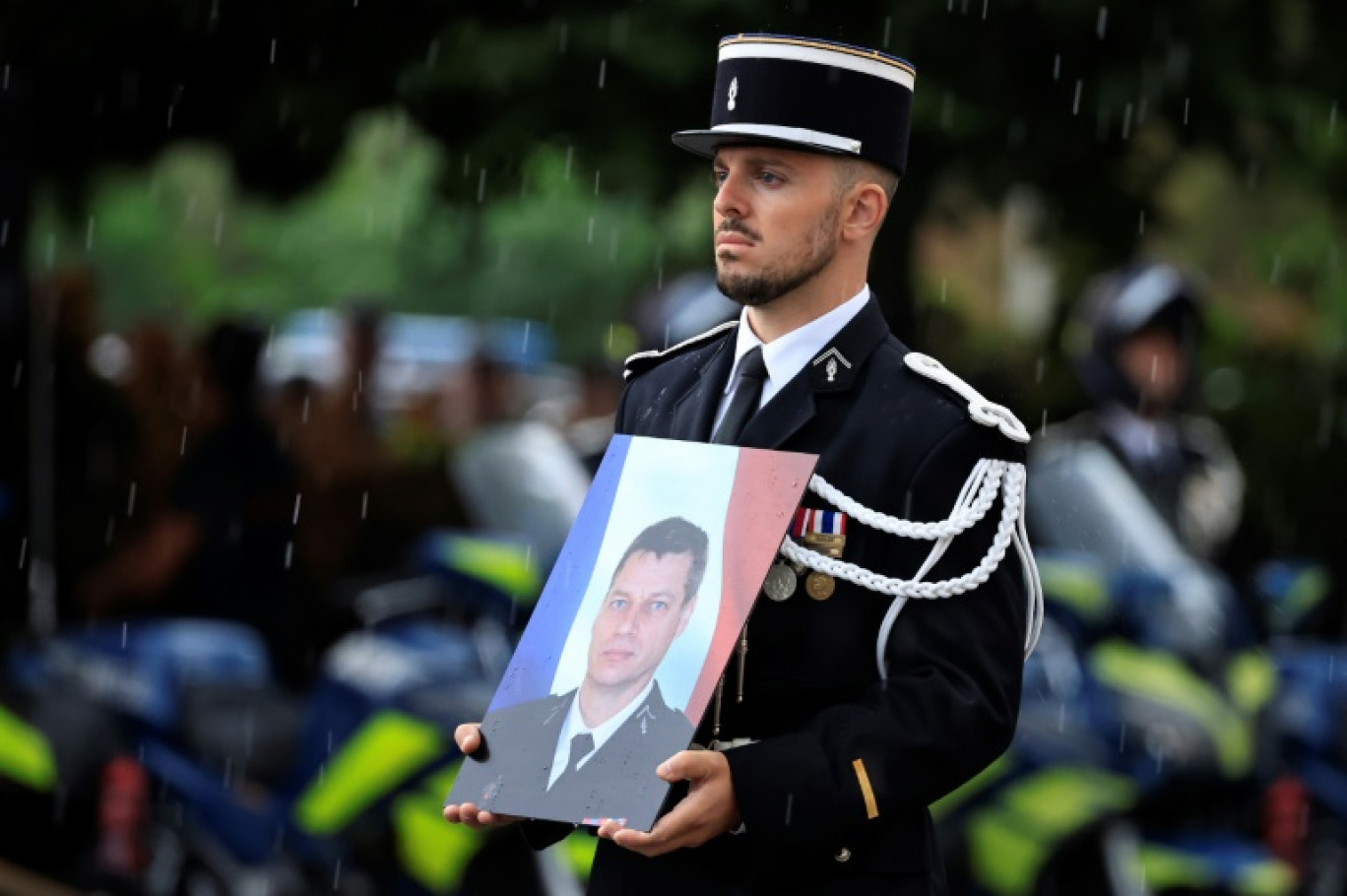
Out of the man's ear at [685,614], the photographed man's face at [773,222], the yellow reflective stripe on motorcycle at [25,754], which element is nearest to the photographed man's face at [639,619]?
the man's ear at [685,614]

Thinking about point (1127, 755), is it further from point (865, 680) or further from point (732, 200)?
point (732, 200)

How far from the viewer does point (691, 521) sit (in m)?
3.24

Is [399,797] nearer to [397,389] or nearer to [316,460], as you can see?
[316,460]

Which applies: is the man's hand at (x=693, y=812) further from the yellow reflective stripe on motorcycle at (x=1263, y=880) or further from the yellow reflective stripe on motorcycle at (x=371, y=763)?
the yellow reflective stripe on motorcycle at (x=1263, y=880)

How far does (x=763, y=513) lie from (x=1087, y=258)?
7.14 m

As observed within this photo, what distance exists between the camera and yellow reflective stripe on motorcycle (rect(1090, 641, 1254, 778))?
728cm

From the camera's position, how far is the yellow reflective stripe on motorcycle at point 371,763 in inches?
274

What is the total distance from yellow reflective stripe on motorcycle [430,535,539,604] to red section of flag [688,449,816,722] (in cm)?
381

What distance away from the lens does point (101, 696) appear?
764cm

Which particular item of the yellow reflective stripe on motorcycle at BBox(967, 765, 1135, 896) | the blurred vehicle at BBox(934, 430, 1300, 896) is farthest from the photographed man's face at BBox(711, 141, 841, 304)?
the yellow reflective stripe on motorcycle at BBox(967, 765, 1135, 896)

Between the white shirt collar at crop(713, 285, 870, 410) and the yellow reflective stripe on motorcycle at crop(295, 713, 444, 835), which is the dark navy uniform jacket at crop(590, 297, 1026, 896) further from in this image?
the yellow reflective stripe on motorcycle at crop(295, 713, 444, 835)

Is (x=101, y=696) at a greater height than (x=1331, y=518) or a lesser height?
lesser

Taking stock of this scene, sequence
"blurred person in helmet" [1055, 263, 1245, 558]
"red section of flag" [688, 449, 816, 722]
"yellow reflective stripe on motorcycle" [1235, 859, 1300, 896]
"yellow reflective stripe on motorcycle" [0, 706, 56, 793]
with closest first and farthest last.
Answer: "red section of flag" [688, 449, 816, 722] → "yellow reflective stripe on motorcycle" [1235, 859, 1300, 896] → "yellow reflective stripe on motorcycle" [0, 706, 56, 793] → "blurred person in helmet" [1055, 263, 1245, 558]

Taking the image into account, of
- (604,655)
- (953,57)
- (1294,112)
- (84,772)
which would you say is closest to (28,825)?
(84,772)
